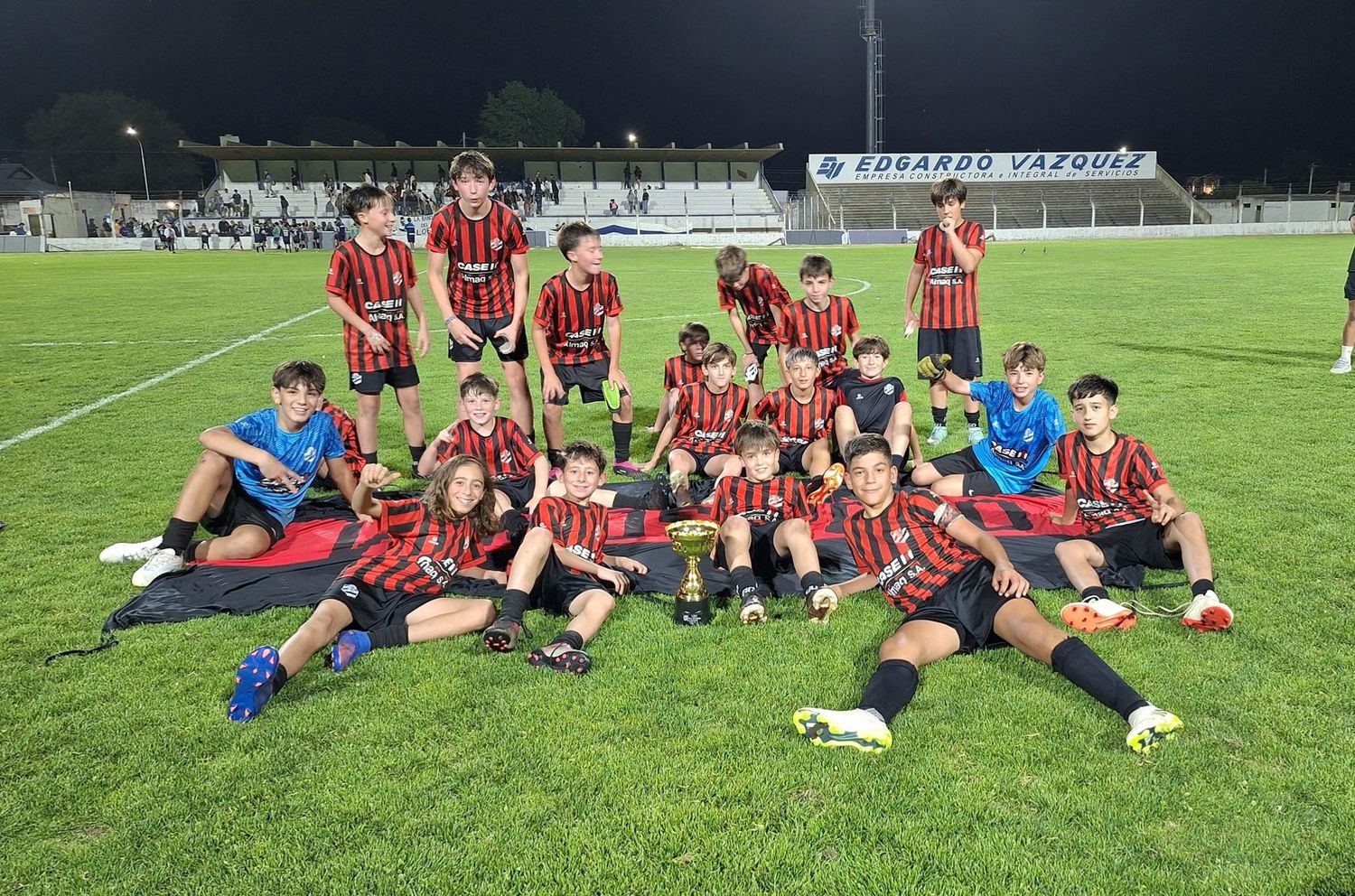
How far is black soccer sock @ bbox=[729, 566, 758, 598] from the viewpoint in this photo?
Result: 3.88 m

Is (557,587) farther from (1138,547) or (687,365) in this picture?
(687,365)

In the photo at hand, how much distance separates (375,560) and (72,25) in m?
114

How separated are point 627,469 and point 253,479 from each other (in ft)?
8.27

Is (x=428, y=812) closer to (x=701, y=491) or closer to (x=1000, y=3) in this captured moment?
(x=701, y=491)

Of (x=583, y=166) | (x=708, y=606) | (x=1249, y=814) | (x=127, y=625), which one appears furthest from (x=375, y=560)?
(x=583, y=166)

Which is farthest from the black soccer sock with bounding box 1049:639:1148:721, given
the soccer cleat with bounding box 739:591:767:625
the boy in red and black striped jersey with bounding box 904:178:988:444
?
the boy in red and black striped jersey with bounding box 904:178:988:444

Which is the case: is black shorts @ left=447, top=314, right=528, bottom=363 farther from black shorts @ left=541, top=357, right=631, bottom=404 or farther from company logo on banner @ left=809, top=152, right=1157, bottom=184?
company logo on banner @ left=809, top=152, right=1157, bottom=184

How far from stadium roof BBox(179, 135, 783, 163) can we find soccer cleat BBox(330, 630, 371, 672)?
5306 centimetres

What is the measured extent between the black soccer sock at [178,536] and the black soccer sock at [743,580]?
2.79 metres

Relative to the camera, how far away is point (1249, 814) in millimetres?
2359

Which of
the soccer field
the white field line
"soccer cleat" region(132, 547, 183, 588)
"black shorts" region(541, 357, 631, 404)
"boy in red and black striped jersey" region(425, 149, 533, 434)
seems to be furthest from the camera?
the white field line

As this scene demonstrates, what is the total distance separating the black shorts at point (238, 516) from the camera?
182 inches

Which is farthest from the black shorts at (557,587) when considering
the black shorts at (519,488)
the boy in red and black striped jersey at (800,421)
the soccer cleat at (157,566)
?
the boy in red and black striped jersey at (800,421)

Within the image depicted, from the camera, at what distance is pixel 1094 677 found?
114 inches
